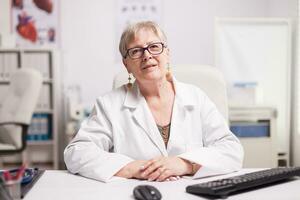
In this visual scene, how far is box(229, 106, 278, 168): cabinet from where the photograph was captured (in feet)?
10.5

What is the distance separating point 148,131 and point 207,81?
0.42 m

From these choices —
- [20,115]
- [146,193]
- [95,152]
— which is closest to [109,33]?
[20,115]

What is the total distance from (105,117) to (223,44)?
2.18 metres

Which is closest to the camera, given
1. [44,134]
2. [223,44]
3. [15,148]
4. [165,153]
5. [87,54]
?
[165,153]

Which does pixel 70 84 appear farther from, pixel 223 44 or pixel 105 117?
pixel 105 117

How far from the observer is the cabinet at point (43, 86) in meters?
3.61

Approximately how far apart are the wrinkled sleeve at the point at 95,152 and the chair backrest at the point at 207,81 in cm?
29

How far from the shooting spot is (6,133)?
9.30 ft

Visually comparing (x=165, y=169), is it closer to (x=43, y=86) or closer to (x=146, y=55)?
(x=146, y=55)

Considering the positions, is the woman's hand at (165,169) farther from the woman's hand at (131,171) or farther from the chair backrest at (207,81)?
the chair backrest at (207,81)

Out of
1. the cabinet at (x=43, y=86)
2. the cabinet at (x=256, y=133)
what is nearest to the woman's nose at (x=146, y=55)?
the cabinet at (x=256, y=133)

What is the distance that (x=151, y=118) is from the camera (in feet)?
4.96

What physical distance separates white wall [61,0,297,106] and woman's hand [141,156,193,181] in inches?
108

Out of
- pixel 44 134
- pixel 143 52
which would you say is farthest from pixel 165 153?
pixel 44 134
